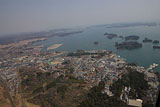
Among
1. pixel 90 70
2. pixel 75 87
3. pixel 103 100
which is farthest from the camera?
pixel 90 70

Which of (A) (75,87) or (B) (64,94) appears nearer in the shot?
(B) (64,94)

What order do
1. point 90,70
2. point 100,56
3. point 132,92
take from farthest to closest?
1. point 100,56
2. point 90,70
3. point 132,92

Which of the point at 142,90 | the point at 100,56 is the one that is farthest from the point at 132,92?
the point at 100,56

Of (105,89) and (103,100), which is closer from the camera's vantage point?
(103,100)

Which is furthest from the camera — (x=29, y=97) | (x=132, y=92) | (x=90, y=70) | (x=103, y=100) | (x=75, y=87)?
(x=90, y=70)

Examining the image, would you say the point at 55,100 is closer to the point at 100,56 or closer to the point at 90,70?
the point at 90,70

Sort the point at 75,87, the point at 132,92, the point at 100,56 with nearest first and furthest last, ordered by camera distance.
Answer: the point at 132,92
the point at 75,87
the point at 100,56

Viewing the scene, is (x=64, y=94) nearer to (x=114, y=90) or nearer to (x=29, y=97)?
(x=29, y=97)

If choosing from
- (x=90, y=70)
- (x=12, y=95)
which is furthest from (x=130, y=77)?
(x=12, y=95)

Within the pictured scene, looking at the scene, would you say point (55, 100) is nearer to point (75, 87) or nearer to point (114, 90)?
point (75, 87)
